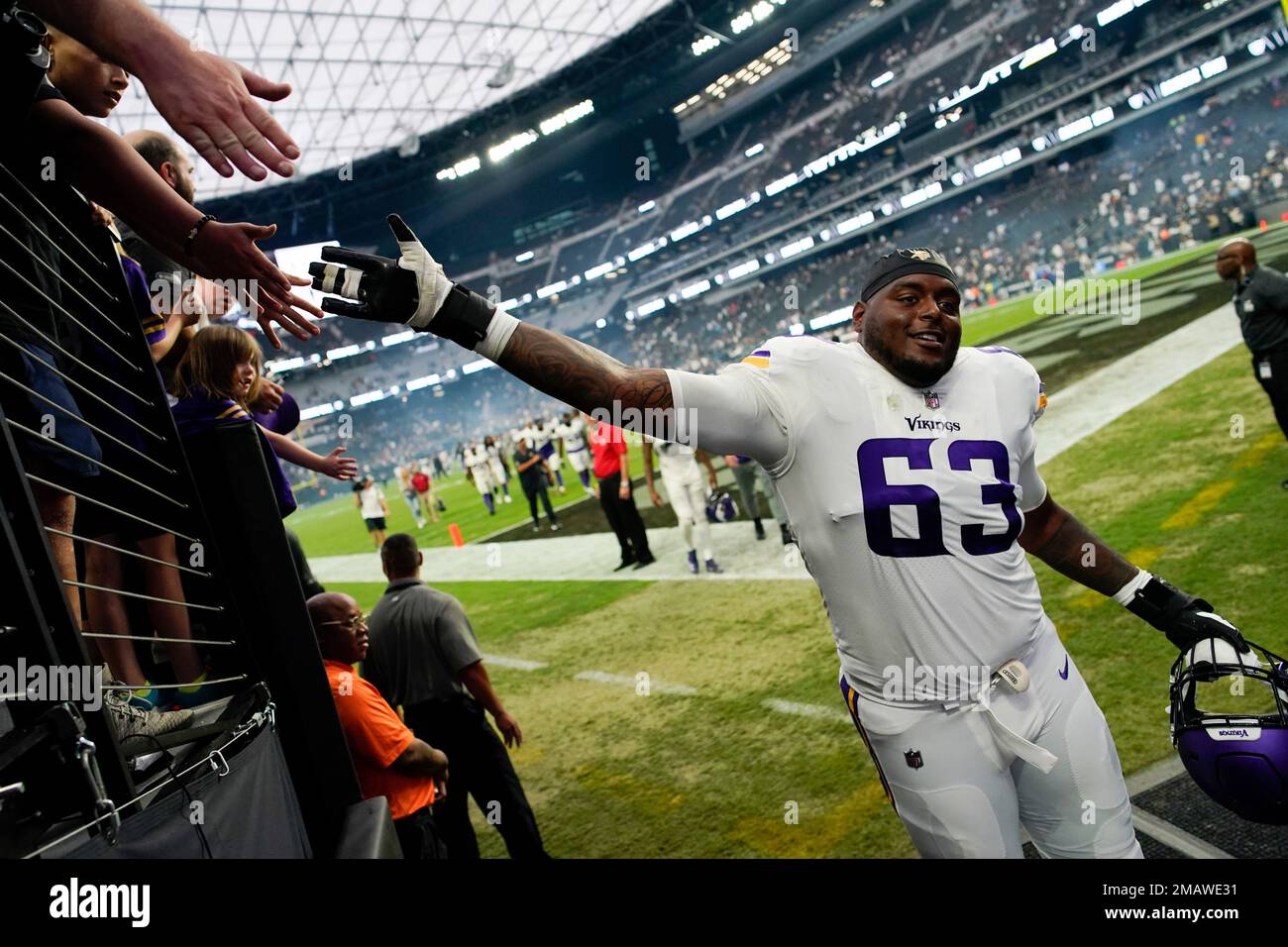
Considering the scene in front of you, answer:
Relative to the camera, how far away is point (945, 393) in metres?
2.76

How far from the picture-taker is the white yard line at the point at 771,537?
9750 millimetres

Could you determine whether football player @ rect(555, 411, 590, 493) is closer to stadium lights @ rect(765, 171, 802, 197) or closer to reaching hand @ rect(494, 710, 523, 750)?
reaching hand @ rect(494, 710, 523, 750)

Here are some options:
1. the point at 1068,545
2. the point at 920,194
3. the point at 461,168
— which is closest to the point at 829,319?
the point at 920,194

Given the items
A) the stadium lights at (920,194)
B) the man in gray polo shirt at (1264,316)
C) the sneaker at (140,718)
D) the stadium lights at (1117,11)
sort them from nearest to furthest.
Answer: the sneaker at (140,718)
the man in gray polo shirt at (1264,316)
the stadium lights at (1117,11)
the stadium lights at (920,194)

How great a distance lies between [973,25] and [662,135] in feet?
58.0

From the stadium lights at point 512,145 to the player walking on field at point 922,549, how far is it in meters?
43.6

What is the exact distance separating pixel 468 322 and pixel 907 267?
4.93 ft

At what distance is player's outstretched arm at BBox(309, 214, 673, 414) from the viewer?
207 cm

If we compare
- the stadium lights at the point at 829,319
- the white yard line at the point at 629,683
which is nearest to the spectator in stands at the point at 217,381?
the white yard line at the point at 629,683

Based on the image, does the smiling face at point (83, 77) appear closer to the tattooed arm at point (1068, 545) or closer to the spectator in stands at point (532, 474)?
the tattooed arm at point (1068, 545)

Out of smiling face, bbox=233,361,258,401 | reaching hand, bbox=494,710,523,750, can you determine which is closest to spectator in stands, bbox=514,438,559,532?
reaching hand, bbox=494,710,523,750

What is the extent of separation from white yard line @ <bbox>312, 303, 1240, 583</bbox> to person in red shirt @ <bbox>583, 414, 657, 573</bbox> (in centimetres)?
29

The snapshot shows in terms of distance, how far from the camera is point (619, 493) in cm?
1055
